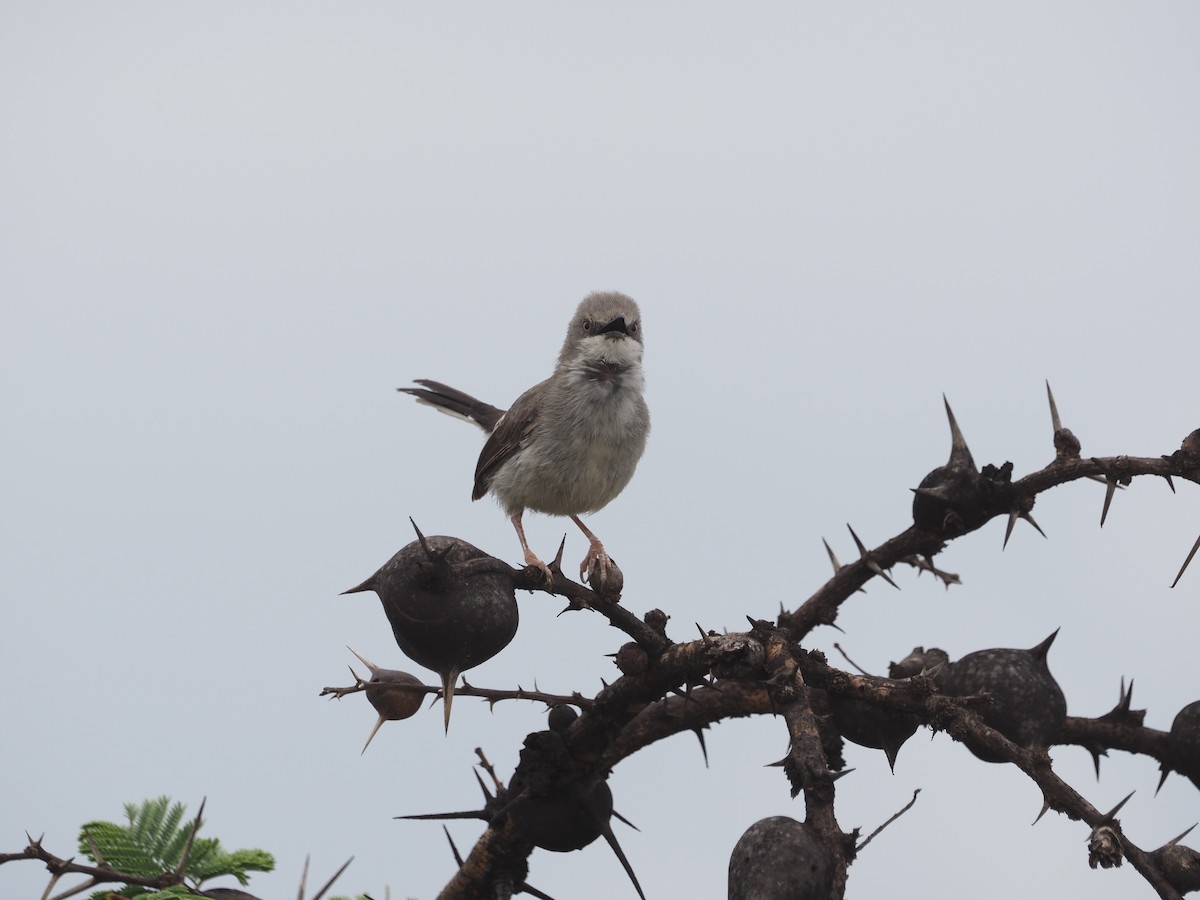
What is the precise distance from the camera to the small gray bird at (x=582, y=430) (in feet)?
26.7

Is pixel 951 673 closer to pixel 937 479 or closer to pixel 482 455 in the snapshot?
pixel 937 479

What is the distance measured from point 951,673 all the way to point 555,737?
1824 mm

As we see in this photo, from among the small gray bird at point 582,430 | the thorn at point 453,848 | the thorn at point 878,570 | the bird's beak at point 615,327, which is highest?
the bird's beak at point 615,327

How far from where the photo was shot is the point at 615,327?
8.40 meters

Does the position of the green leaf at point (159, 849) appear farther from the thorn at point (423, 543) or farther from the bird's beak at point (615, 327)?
the bird's beak at point (615, 327)

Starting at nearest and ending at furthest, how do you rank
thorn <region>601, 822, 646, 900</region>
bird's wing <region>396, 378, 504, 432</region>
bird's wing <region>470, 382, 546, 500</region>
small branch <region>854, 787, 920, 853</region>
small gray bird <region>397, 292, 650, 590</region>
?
small branch <region>854, 787, 920, 853</region> → thorn <region>601, 822, 646, 900</region> → small gray bird <region>397, 292, 650, 590</region> → bird's wing <region>470, 382, 546, 500</region> → bird's wing <region>396, 378, 504, 432</region>

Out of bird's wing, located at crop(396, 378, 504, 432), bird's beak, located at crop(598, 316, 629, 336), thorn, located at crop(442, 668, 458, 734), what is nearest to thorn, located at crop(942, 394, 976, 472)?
thorn, located at crop(442, 668, 458, 734)

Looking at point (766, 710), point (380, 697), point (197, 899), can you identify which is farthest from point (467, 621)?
point (766, 710)

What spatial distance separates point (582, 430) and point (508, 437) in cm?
73

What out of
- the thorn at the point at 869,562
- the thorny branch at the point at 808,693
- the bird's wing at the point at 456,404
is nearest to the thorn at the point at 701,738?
the thorny branch at the point at 808,693

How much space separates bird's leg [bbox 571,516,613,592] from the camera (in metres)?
5.22

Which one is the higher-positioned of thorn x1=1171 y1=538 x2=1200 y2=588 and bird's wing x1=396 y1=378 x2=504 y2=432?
bird's wing x1=396 y1=378 x2=504 y2=432

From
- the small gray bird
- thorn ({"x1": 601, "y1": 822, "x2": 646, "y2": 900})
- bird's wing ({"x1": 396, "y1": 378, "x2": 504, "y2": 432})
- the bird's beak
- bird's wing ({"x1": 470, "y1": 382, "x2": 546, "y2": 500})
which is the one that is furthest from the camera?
bird's wing ({"x1": 396, "y1": 378, "x2": 504, "y2": 432})

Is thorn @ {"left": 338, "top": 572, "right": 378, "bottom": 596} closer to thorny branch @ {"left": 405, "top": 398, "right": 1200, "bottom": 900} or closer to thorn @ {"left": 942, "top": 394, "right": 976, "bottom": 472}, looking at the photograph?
thorny branch @ {"left": 405, "top": 398, "right": 1200, "bottom": 900}
